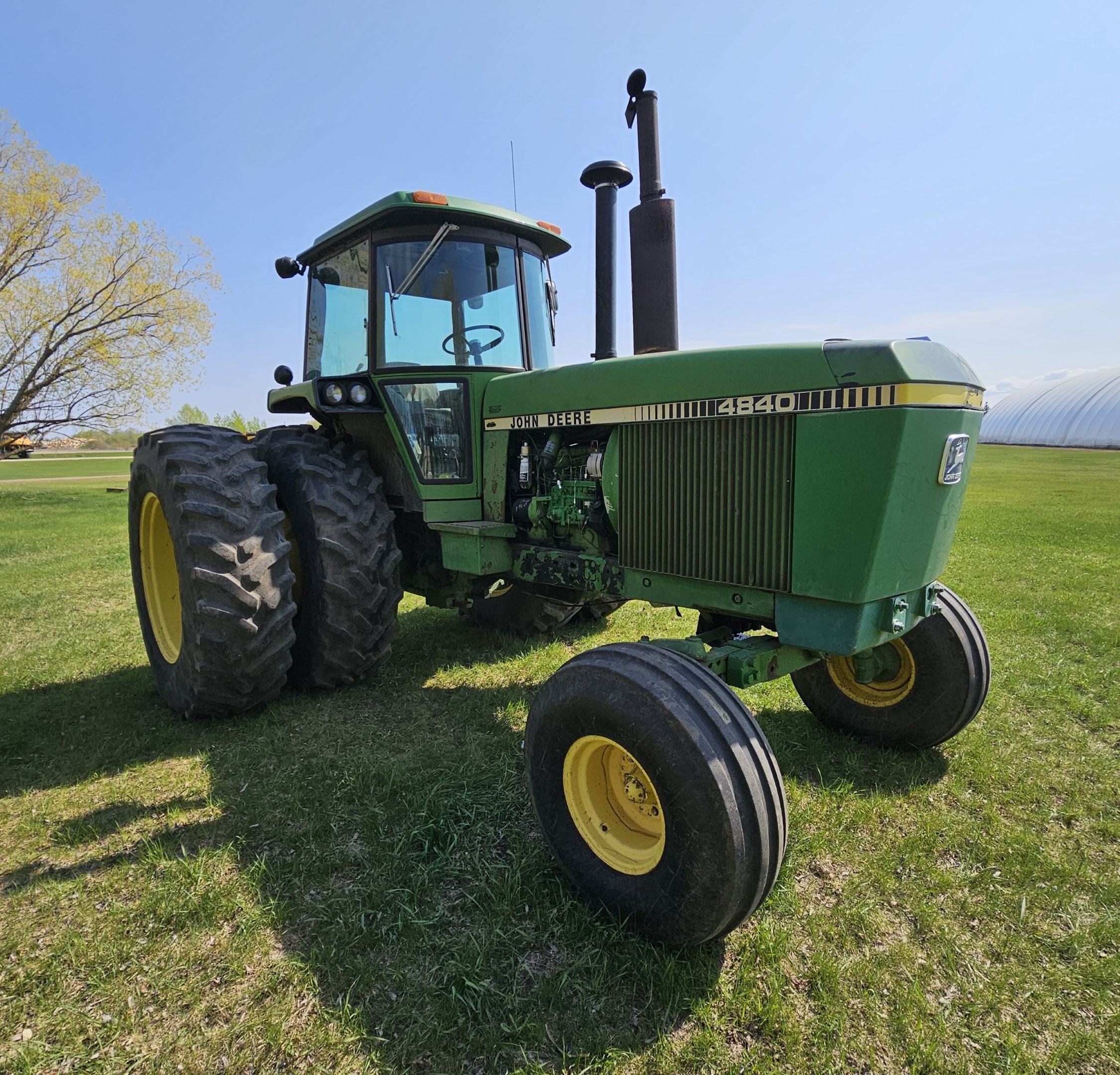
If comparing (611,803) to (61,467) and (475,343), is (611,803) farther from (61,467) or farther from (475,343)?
(61,467)

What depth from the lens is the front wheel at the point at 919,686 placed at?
319 cm

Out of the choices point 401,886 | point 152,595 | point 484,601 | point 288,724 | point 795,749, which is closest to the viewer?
point 401,886

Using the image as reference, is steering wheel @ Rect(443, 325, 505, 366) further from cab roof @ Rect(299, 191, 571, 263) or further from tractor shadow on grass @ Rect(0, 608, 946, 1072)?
tractor shadow on grass @ Rect(0, 608, 946, 1072)

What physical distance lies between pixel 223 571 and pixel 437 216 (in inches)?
84.5

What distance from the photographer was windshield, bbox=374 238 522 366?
12.5ft

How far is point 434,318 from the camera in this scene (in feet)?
12.8

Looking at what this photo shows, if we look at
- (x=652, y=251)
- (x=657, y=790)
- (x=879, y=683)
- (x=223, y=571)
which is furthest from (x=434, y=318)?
(x=879, y=683)

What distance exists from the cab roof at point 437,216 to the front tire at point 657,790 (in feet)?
8.44

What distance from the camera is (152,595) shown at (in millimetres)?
4332

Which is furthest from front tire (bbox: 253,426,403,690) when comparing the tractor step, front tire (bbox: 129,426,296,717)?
the tractor step

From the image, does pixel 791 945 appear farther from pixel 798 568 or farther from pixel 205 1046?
pixel 205 1046

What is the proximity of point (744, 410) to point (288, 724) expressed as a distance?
279cm

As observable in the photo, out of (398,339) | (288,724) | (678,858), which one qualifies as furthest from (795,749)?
(398,339)

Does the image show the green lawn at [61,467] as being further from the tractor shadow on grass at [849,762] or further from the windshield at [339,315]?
the tractor shadow on grass at [849,762]
